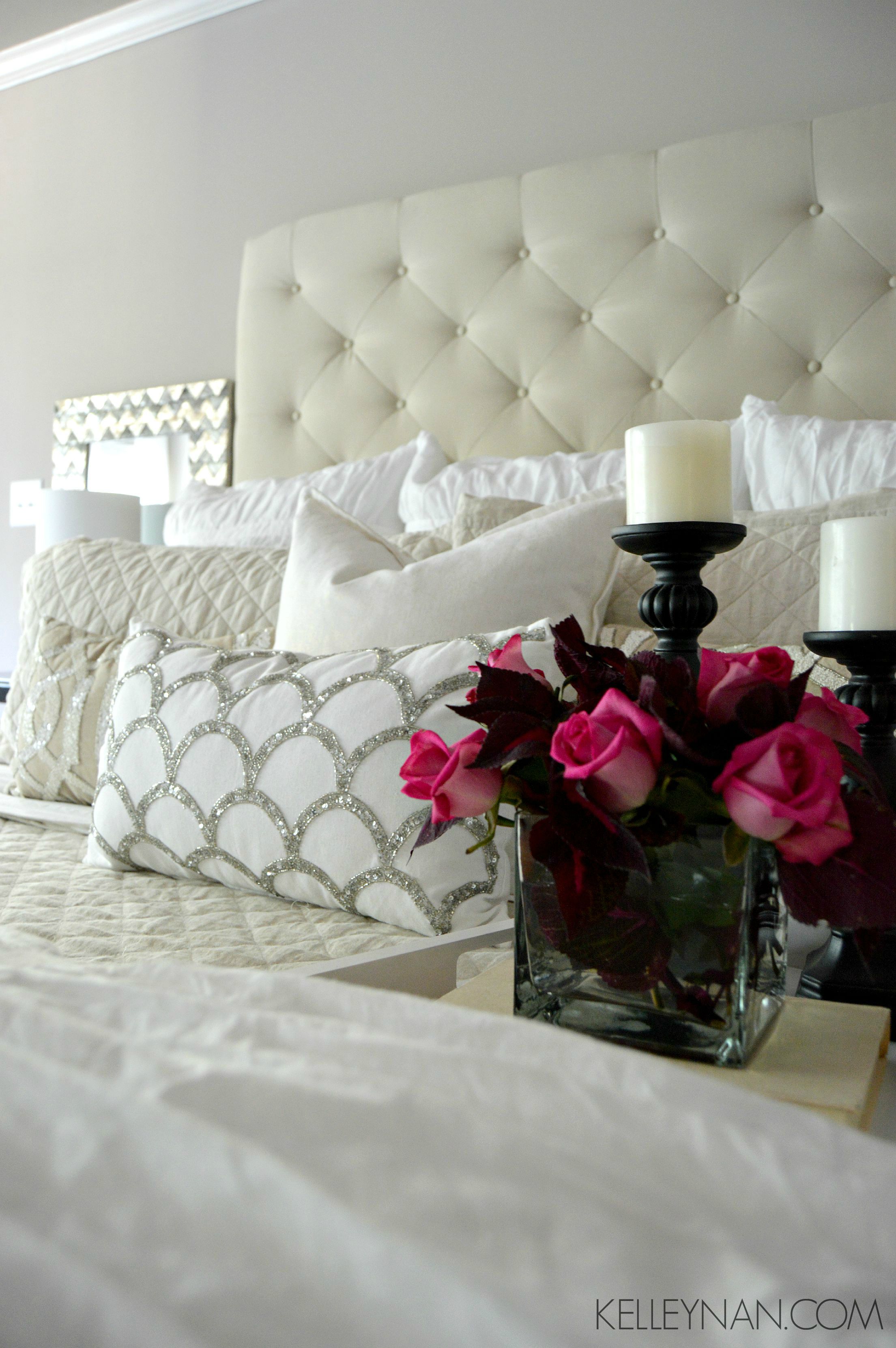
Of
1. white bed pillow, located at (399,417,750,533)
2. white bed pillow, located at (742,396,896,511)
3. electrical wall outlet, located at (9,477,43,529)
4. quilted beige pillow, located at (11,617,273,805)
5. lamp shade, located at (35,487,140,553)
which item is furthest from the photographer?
electrical wall outlet, located at (9,477,43,529)

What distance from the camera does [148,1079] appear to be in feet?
1.01

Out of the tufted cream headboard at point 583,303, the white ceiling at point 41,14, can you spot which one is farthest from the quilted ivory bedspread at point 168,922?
the white ceiling at point 41,14

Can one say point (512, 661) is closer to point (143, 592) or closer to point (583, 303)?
point (143, 592)

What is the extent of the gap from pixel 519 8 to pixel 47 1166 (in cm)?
253

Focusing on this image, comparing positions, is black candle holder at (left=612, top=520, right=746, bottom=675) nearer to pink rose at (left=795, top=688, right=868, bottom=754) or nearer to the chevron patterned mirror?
pink rose at (left=795, top=688, right=868, bottom=754)

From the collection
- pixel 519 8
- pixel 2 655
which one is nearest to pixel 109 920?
pixel 519 8

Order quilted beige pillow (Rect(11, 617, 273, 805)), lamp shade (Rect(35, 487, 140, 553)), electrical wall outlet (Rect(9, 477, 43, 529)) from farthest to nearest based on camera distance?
electrical wall outlet (Rect(9, 477, 43, 529))
lamp shade (Rect(35, 487, 140, 553))
quilted beige pillow (Rect(11, 617, 273, 805))

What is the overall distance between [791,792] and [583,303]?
5.82ft

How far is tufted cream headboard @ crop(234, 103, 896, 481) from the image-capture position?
177 cm

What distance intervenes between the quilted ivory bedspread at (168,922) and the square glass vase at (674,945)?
356mm

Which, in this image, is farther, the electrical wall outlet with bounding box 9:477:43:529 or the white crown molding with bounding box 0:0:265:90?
the electrical wall outlet with bounding box 9:477:43:529

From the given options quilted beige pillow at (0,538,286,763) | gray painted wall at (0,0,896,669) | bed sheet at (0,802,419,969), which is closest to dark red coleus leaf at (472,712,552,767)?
bed sheet at (0,802,419,969)

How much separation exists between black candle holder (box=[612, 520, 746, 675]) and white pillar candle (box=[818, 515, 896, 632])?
8cm

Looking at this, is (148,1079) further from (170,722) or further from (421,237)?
(421,237)
